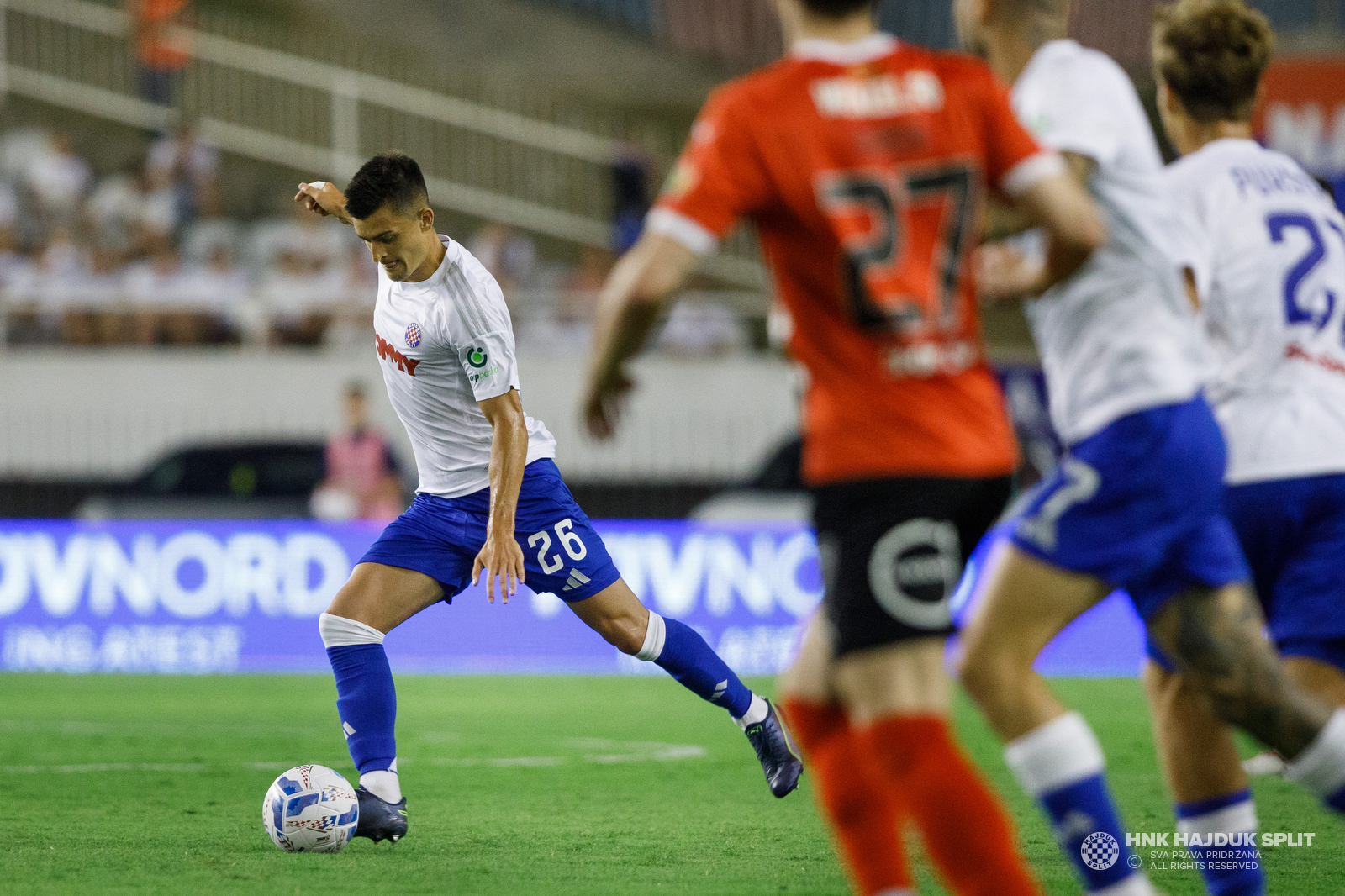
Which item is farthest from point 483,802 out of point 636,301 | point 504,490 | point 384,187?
point 636,301

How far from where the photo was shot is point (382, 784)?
6027 mm

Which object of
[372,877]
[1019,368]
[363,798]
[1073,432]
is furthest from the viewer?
[1019,368]

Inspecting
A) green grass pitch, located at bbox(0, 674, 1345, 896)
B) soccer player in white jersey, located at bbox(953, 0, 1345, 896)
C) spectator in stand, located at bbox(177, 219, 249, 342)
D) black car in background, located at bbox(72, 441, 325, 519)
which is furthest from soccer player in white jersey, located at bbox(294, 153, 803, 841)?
spectator in stand, located at bbox(177, 219, 249, 342)

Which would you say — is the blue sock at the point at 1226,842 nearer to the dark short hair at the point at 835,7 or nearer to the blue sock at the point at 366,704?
the dark short hair at the point at 835,7

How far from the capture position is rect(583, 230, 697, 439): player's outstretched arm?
11.3ft

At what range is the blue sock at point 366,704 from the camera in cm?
604

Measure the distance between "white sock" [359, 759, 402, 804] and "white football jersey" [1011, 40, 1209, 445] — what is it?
9.72ft

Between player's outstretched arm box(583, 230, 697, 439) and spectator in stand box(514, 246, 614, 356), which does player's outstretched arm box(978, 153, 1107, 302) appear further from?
spectator in stand box(514, 246, 614, 356)

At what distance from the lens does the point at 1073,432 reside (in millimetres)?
4090

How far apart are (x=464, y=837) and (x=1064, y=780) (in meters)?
3.01

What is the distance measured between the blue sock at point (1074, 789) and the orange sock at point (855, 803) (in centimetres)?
42

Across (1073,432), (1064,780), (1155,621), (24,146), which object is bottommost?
(1064,780)

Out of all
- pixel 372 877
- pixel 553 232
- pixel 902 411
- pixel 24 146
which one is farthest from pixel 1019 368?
pixel 902 411

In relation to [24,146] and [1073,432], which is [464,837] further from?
[24,146]
